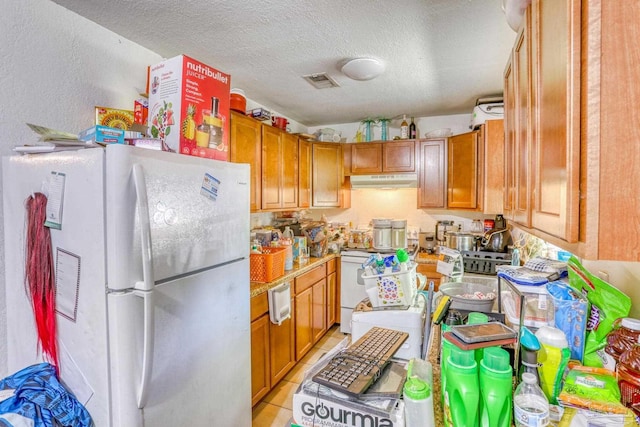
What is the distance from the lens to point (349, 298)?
354 cm

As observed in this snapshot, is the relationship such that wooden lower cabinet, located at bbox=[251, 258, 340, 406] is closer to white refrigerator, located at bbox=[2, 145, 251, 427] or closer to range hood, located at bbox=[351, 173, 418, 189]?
white refrigerator, located at bbox=[2, 145, 251, 427]

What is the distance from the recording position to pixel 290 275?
2.62 m

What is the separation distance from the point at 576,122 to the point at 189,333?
4.87 ft

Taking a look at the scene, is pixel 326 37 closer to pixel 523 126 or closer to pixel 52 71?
pixel 523 126

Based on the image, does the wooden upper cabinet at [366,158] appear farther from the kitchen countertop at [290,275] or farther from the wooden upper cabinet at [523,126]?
the wooden upper cabinet at [523,126]

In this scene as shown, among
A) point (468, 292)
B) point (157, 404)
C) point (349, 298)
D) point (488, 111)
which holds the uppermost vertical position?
point (488, 111)

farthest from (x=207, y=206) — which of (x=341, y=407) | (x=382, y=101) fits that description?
(x=382, y=101)

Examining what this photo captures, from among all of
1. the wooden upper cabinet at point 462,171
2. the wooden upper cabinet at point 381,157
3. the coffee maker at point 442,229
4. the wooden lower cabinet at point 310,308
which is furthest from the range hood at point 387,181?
the wooden lower cabinet at point 310,308

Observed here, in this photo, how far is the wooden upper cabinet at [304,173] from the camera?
133 inches

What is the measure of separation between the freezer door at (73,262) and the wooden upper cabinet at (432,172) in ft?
10.2

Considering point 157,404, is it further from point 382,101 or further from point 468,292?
point 382,101

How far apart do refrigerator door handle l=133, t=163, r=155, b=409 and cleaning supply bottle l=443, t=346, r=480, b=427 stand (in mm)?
989

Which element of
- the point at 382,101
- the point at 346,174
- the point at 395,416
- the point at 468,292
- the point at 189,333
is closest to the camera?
the point at 395,416

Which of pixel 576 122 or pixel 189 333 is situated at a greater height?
pixel 576 122
